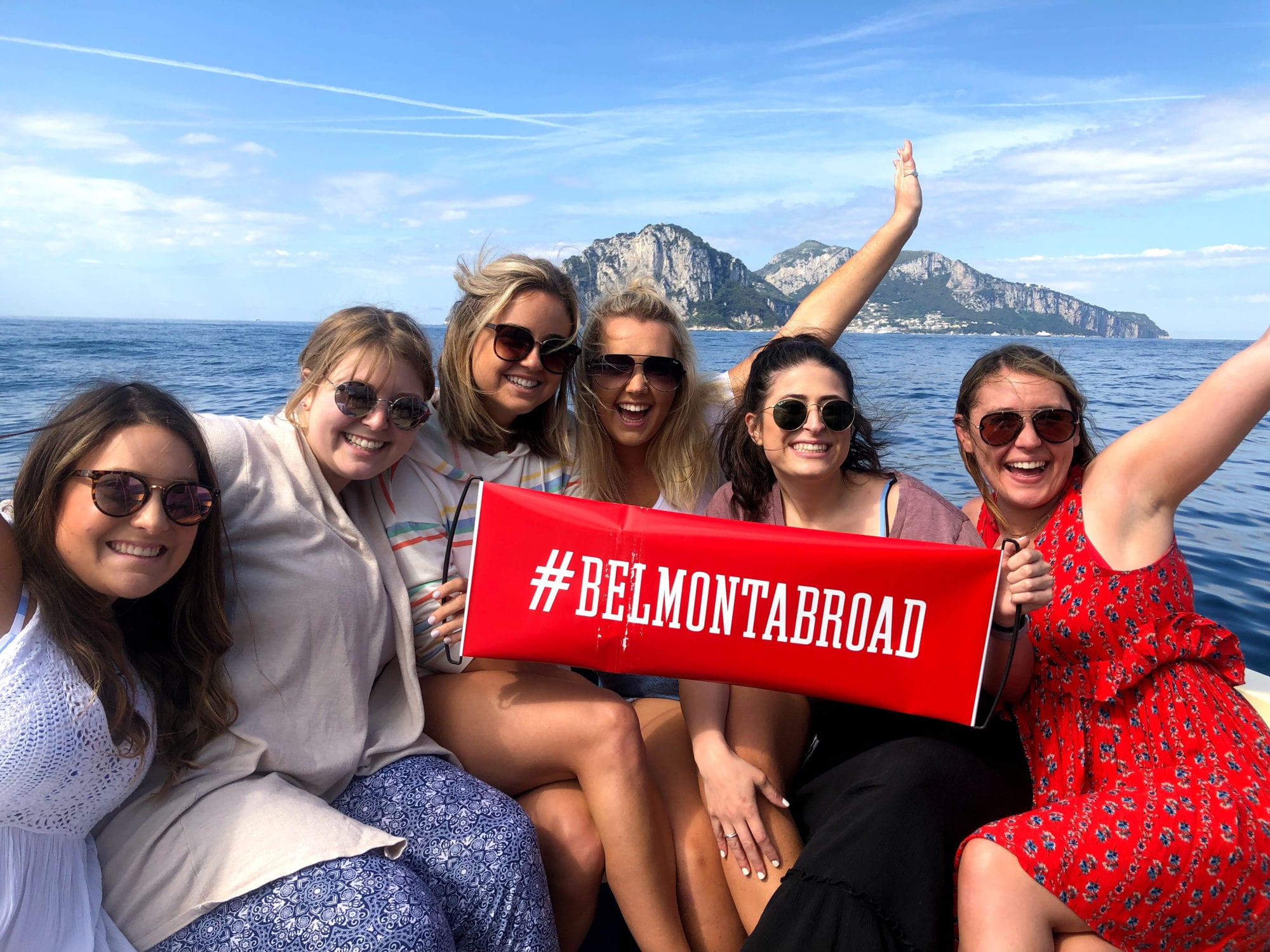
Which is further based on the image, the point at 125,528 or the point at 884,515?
the point at 884,515

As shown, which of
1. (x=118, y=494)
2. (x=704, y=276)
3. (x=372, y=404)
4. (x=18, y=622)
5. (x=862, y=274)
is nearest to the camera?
(x=18, y=622)

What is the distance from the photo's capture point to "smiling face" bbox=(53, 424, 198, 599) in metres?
2.46

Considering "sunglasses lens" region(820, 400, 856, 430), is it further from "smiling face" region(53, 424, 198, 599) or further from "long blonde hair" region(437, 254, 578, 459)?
"smiling face" region(53, 424, 198, 599)

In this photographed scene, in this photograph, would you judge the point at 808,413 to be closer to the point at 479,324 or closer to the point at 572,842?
the point at 479,324

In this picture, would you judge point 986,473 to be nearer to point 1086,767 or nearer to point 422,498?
point 1086,767

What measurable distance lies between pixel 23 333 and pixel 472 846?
2071 inches

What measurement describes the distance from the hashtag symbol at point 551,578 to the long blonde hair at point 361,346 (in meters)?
0.82

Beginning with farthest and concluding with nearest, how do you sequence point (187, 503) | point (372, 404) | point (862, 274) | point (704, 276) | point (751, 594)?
point (704, 276)
point (862, 274)
point (372, 404)
point (751, 594)
point (187, 503)

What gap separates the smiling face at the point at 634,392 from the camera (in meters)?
3.92

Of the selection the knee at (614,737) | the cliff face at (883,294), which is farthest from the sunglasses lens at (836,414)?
the cliff face at (883,294)

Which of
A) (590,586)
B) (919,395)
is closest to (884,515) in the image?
(590,586)

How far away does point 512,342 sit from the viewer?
3666mm

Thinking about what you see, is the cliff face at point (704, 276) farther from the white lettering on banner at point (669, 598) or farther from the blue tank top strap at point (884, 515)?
the white lettering on banner at point (669, 598)

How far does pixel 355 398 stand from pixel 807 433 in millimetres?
1673
